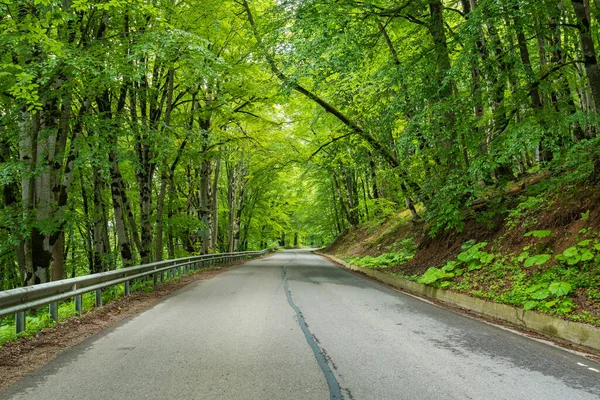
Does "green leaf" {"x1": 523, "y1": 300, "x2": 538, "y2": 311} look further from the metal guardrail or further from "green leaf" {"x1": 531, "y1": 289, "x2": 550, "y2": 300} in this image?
the metal guardrail

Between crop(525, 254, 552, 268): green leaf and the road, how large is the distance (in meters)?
1.70

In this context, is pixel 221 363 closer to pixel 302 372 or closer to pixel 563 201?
pixel 302 372

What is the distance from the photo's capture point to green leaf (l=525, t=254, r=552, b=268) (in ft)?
23.1

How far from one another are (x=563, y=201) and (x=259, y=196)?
29.8 meters

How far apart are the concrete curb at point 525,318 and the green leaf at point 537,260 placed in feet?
3.51

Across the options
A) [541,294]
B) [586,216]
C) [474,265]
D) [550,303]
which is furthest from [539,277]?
[474,265]

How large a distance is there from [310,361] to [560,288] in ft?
14.4

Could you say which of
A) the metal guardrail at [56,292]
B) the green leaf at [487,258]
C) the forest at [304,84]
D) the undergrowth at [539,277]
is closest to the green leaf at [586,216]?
the undergrowth at [539,277]

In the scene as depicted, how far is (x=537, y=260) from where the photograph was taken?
282 inches

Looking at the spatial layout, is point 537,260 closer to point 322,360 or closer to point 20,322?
point 322,360

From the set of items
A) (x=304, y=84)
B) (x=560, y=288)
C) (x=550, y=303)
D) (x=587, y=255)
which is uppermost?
(x=304, y=84)

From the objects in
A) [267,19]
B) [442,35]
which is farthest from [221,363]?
[267,19]

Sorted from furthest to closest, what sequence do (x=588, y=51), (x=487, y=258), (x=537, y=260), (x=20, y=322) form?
(x=487, y=258)
(x=537, y=260)
(x=588, y=51)
(x=20, y=322)

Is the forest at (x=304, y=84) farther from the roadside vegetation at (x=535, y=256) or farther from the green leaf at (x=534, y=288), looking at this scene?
the green leaf at (x=534, y=288)
